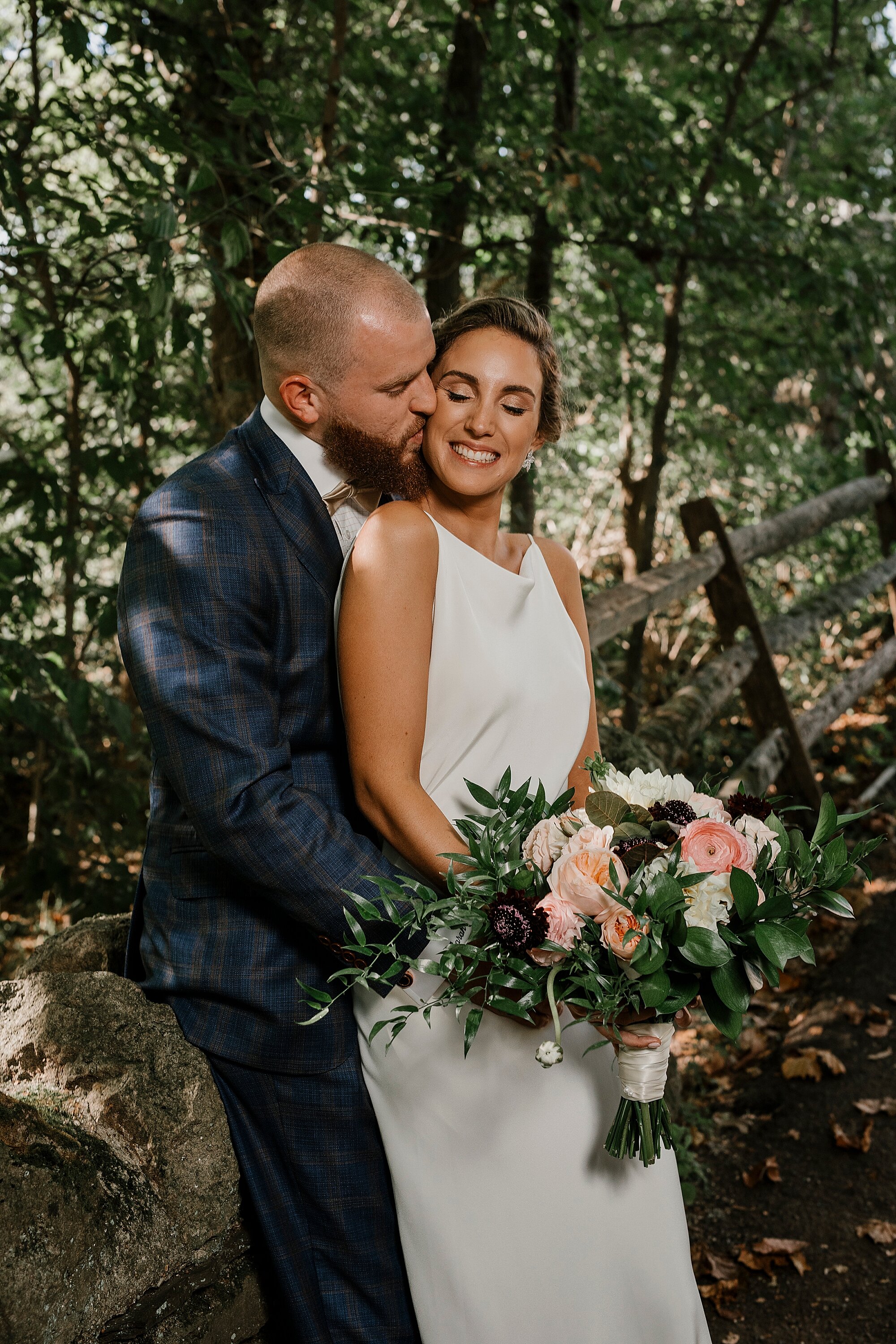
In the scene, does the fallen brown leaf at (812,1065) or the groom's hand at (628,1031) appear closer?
the groom's hand at (628,1031)

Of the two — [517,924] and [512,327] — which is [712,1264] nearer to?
[517,924]

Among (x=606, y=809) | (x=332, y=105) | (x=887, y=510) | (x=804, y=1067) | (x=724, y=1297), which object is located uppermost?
(x=332, y=105)

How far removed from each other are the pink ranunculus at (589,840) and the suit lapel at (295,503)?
2.39ft

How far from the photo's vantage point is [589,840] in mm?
1595

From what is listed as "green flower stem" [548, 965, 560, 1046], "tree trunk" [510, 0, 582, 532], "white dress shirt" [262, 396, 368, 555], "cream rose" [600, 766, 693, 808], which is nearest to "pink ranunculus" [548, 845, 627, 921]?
"green flower stem" [548, 965, 560, 1046]

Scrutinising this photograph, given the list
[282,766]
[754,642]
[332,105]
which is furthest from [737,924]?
[754,642]

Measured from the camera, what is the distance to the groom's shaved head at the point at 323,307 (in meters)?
2.03

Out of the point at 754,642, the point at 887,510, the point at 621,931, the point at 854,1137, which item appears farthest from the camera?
the point at 887,510

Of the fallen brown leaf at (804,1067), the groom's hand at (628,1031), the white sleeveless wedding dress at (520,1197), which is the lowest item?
the fallen brown leaf at (804,1067)

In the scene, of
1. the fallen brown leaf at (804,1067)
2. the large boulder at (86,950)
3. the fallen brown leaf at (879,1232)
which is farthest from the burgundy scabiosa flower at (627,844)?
the fallen brown leaf at (804,1067)

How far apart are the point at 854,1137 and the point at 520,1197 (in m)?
2.13

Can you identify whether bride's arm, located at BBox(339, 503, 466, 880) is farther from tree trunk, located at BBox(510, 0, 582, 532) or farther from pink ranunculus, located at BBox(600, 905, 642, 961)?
tree trunk, located at BBox(510, 0, 582, 532)

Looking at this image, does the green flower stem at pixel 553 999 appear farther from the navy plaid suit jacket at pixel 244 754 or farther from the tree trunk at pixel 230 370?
the tree trunk at pixel 230 370

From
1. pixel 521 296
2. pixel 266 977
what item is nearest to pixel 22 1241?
pixel 266 977
